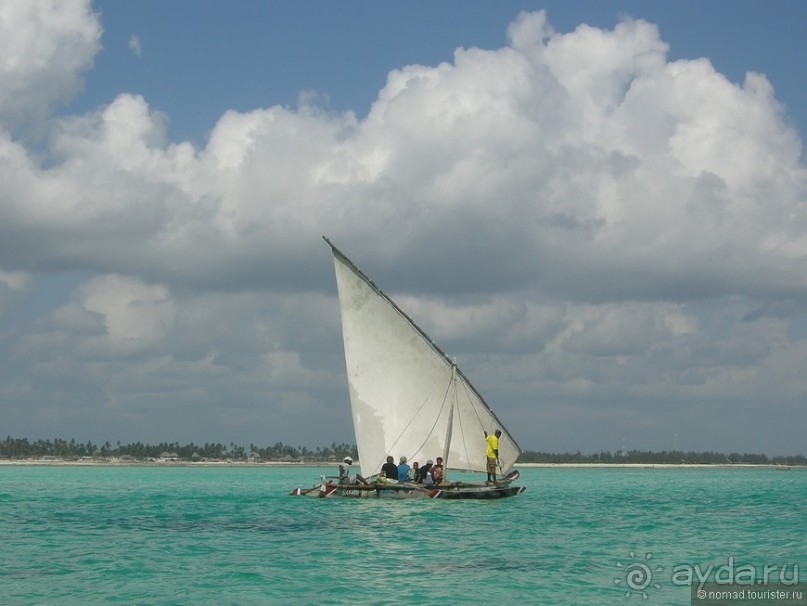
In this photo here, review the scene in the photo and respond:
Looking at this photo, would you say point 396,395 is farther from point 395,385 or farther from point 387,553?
point 387,553

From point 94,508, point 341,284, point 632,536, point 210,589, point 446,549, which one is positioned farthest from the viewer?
point 94,508

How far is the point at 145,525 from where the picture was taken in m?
37.0

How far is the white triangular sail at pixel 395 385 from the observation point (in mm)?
44188

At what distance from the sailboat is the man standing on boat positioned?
0.43 metres

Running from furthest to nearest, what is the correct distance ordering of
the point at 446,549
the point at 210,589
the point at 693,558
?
1. the point at 446,549
2. the point at 693,558
3. the point at 210,589

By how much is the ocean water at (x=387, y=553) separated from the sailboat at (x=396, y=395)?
1.51m

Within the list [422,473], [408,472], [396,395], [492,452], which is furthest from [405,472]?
[492,452]

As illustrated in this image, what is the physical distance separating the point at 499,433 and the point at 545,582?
22379 mm

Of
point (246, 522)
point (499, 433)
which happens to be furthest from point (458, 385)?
point (246, 522)

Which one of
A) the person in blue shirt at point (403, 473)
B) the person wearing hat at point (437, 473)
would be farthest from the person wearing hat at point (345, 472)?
the person wearing hat at point (437, 473)

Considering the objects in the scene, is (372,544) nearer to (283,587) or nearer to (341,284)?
(283,587)

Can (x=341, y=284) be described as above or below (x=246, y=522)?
above

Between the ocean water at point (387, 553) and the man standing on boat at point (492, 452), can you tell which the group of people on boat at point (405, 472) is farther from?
the man standing on boat at point (492, 452)

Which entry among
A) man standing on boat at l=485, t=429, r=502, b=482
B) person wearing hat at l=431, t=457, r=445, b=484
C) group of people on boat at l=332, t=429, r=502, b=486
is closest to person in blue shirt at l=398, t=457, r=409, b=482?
group of people on boat at l=332, t=429, r=502, b=486
